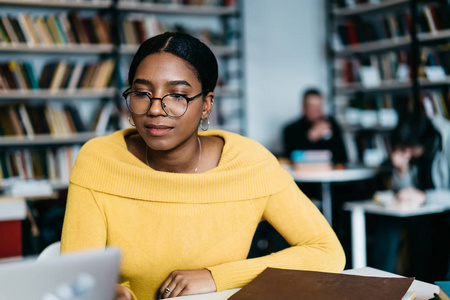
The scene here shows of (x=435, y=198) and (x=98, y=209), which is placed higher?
(x=98, y=209)

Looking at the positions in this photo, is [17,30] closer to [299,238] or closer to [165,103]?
[165,103]

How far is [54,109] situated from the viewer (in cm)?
403

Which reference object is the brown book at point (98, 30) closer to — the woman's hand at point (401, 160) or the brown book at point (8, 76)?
the brown book at point (8, 76)

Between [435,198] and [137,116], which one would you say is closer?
[137,116]

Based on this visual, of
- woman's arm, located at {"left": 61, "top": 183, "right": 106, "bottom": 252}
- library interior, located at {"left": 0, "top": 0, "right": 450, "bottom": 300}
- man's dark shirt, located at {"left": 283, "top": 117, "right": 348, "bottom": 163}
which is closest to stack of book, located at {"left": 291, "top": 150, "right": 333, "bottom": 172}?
library interior, located at {"left": 0, "top": 0, "right": 450, "bottom": 300}

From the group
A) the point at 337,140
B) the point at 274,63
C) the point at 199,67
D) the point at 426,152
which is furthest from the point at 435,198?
the point at 274,63

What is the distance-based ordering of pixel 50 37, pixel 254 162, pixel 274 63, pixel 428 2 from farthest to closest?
pixel 274 63
pixel 428 2
pixel 50 37
pixel 254 162

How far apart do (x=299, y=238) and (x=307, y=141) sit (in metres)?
3.57

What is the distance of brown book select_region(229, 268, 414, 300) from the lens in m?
0.87

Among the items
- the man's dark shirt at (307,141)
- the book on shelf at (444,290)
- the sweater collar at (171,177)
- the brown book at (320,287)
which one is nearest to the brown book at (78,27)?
the man's dark shirt at (307,141)

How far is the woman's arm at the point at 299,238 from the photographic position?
1.17 m

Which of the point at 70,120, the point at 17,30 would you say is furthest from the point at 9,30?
the point at 70,120

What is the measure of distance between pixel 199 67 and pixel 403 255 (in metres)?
2.48

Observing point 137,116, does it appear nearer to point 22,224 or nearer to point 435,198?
point 22,224
